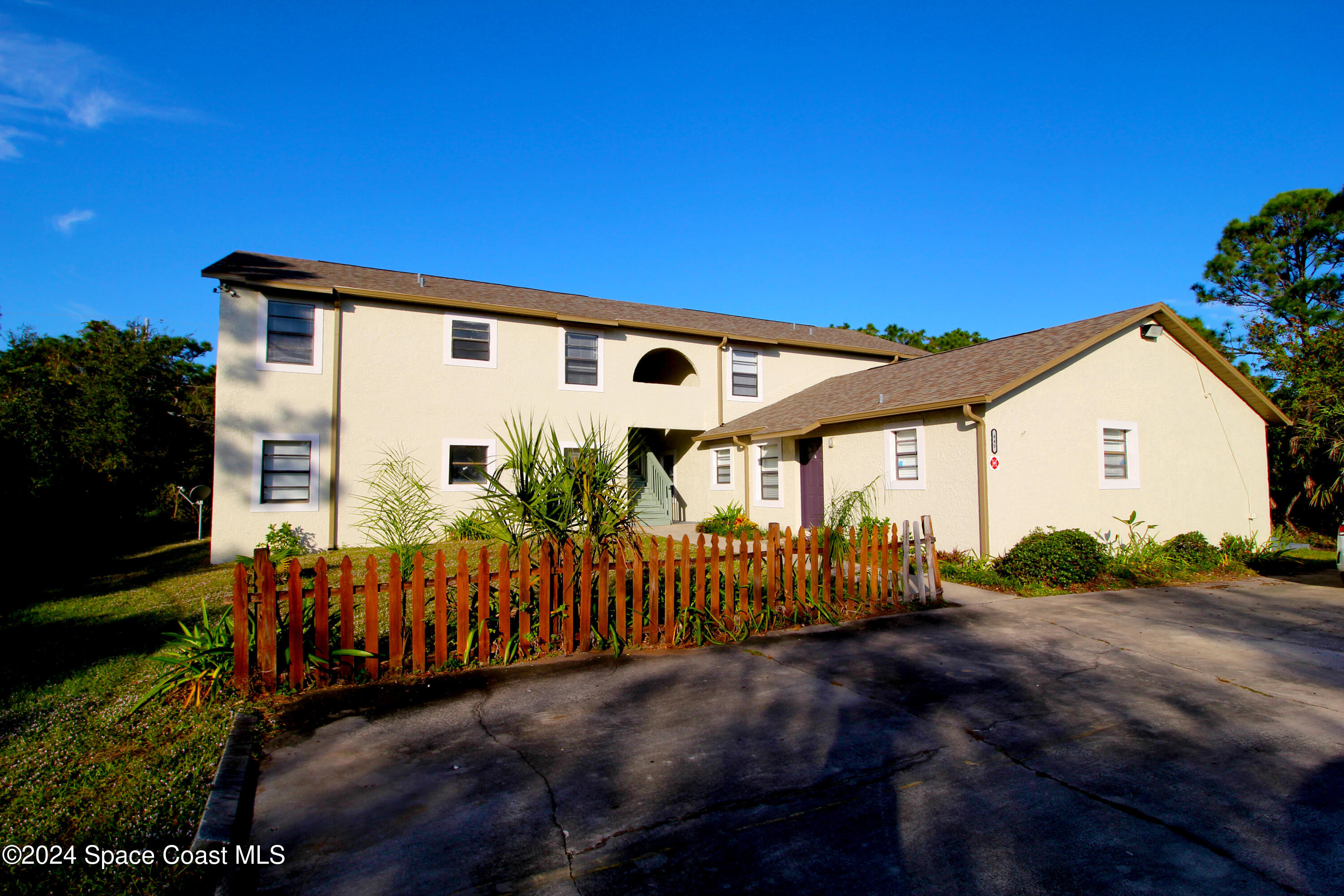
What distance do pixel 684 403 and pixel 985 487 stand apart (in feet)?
31.3

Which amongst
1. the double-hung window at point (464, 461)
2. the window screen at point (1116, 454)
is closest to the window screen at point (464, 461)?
the double-hung window at point (464, 461)

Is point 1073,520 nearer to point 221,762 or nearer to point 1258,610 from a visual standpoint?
point 1258,610

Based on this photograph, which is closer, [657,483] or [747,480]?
[747,480]

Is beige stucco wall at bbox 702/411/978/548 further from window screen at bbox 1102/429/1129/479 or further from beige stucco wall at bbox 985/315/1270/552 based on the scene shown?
window screen at bbox 1102/429/1129/479

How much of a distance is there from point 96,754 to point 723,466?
16.1 metres

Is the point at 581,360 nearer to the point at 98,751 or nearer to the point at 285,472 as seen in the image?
the point at 285,472

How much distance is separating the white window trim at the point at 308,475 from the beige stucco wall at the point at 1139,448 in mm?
13769

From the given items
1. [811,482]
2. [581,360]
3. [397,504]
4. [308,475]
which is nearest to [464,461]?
[397,504]

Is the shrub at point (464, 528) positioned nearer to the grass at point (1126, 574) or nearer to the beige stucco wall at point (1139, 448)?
the grass at point (1126, 574)

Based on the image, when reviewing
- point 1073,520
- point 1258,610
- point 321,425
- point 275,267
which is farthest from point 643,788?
point 275,267

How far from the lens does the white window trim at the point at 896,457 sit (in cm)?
1314

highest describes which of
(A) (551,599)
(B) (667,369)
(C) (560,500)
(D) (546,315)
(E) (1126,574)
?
(D) (546,315)

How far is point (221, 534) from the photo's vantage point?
14.0 metres

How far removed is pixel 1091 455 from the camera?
1305cm
